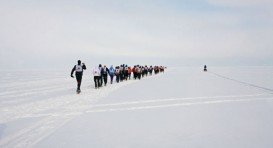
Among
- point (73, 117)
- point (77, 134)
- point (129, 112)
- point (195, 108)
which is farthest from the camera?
point (195, 108)

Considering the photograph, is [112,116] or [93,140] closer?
[93,140]

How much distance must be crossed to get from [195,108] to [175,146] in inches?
232

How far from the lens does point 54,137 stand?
275 inches

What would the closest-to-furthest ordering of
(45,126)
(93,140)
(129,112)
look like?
(93,140) → (45,126) → (129,112)

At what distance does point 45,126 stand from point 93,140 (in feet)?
7.21

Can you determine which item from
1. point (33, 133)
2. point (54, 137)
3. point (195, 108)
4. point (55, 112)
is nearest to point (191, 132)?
point (54, 137)

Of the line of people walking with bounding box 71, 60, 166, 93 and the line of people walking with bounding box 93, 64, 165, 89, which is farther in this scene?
the line of people walking with bounding box 93, 64, 165, 89

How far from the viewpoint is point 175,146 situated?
614cm

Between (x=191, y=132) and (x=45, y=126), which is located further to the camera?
(x=45, y=126)

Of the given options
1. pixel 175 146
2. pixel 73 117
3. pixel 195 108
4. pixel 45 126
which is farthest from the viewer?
pixel 195 108

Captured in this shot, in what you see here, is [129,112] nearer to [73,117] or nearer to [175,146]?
[73,117]

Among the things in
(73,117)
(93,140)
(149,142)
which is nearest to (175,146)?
(149,142)

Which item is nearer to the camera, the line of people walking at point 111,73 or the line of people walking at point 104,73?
the line of people walking at point 104,73

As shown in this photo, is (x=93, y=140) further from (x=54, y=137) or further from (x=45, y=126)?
(x=45, y=126)
